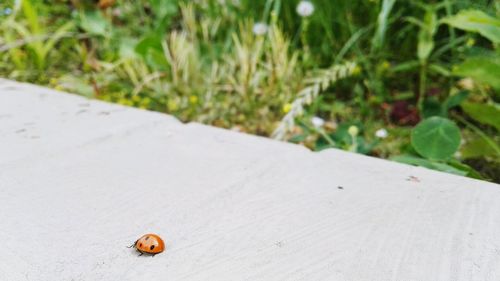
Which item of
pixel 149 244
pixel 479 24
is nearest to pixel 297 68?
pixel 479 24

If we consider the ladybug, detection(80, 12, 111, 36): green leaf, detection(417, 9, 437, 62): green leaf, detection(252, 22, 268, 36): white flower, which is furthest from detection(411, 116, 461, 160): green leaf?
detection(80, 12, 111, 36): green leaf

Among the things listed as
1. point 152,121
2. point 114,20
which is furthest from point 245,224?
point 114,20

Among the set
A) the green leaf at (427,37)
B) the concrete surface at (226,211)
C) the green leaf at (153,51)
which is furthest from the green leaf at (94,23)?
the green leaf at (427,37)

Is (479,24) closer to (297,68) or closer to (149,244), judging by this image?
(297,68)

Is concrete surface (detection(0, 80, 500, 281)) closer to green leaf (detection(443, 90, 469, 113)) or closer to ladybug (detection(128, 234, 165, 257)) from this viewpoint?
ladybug (detection(128, 234, 165, 257))

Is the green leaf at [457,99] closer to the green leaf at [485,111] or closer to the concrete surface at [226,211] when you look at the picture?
the green leaf at [485,111]

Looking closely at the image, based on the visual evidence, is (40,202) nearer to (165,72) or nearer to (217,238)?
(217,238)
